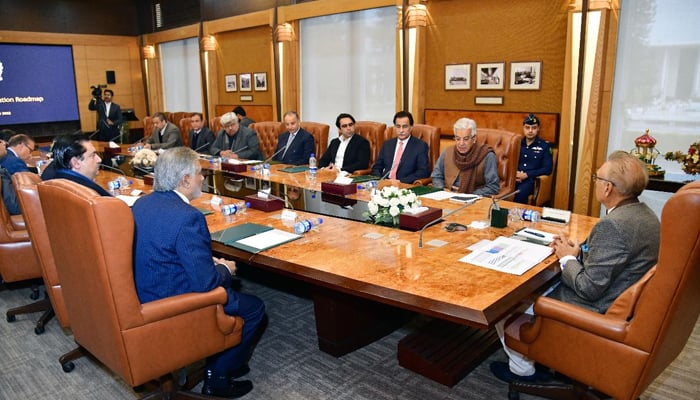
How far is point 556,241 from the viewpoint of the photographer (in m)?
2.30

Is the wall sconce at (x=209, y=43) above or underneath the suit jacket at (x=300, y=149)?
above

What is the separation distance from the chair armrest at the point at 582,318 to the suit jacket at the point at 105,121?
9.75 metres

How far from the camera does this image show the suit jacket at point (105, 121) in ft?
32.4

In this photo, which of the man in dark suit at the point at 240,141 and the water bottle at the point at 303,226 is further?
the man in dark suit at the point at 240,141

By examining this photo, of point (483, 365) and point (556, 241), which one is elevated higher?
point (556, 241)

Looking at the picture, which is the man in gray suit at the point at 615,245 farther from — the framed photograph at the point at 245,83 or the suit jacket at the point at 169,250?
the framed photograph at the point at 245,83

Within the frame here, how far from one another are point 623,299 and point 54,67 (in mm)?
11979

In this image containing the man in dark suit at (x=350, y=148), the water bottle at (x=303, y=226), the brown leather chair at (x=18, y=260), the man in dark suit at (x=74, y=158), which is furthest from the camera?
the man in dark suit at (x=350, y=148)

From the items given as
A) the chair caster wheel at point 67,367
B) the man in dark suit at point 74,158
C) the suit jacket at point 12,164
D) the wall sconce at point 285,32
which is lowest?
the chair caster wheel at point 67,367

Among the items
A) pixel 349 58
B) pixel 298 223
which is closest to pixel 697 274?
pixel 298 223

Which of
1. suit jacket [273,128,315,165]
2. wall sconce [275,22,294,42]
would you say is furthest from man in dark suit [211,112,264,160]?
wall sconce [275,22,294,42]

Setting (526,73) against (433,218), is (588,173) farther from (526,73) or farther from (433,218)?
(433,218)

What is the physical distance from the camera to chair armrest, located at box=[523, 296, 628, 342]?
6.05 ft

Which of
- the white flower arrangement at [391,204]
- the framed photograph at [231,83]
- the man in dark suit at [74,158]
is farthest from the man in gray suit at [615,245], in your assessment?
the framed photograph at [231,83]
